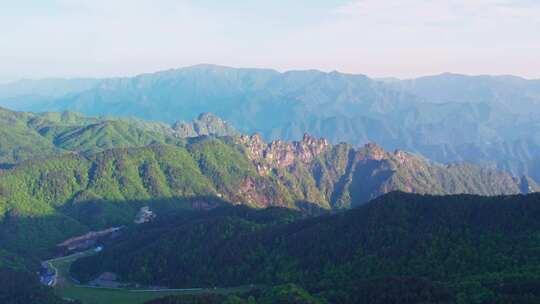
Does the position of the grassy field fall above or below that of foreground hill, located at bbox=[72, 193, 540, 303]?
below

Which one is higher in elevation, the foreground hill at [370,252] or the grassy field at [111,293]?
the foreground hill at [370,252]

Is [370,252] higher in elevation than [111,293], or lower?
higher

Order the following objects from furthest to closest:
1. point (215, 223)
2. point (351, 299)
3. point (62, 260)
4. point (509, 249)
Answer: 1. point (62, 260)
2. point (215, 223)
3. point (509, 249)
4. point (351, 299)

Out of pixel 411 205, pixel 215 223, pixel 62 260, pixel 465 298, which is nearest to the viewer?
pixel 465 298

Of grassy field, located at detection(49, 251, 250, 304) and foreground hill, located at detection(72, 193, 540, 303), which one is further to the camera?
grassy field, located at detection(49, 251, 250, 304)

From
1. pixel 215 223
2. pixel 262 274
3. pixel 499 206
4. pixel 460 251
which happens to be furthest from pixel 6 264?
pixel 499 206

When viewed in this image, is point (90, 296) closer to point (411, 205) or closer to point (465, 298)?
point (411, 205)

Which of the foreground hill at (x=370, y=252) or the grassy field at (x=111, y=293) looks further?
the grassy field at (x=111, y=293)

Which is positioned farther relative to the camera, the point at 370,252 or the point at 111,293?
the point at 111,293
